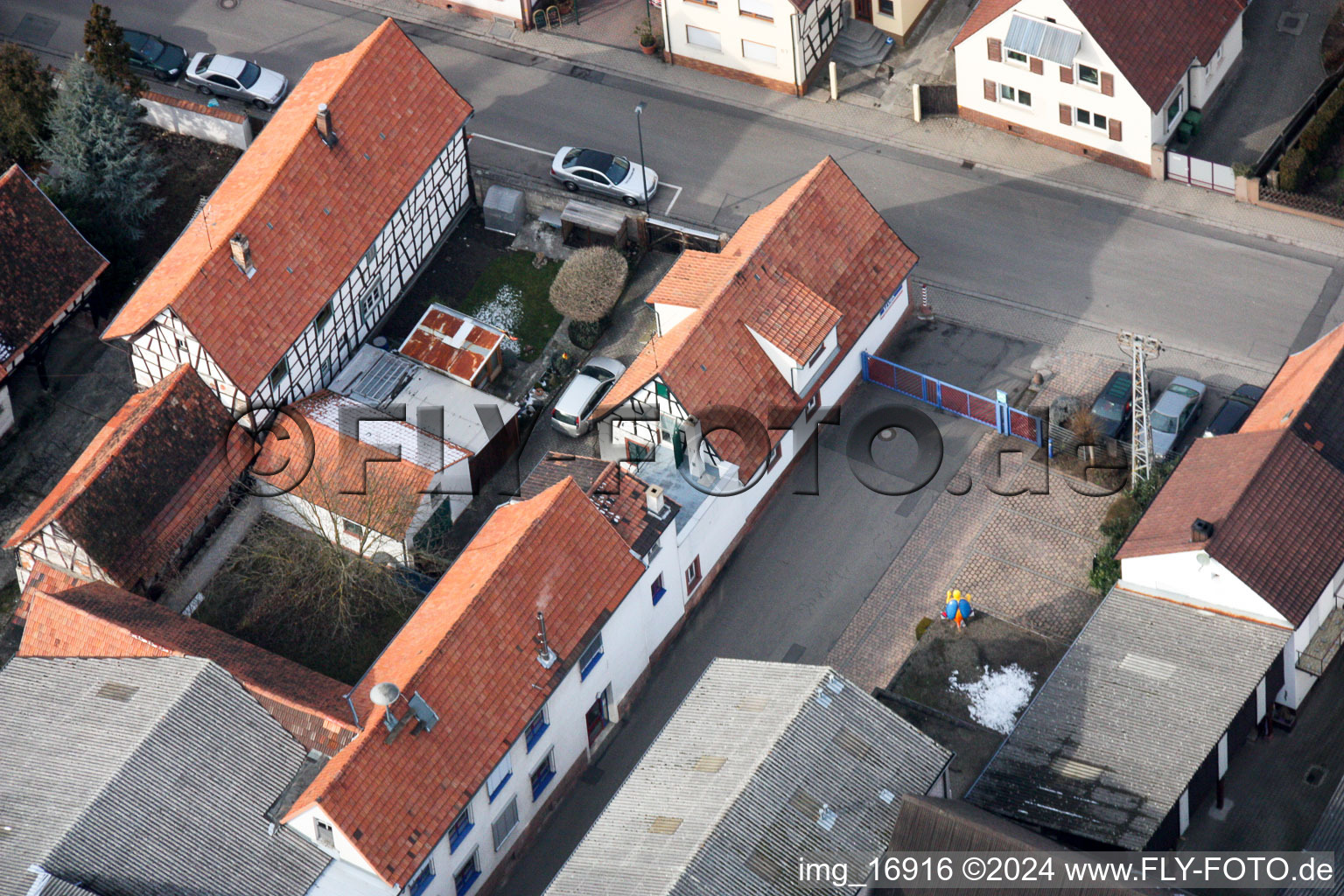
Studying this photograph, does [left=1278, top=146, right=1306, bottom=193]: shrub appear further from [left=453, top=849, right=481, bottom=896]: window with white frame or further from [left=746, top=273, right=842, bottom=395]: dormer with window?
[left=453, top=849, right=481, bottom=896]: window with white frame

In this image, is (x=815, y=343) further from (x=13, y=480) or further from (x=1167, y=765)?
(x=13, y=480)

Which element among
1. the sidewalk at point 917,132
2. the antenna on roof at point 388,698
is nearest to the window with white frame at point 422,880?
the antenna on roof at point 388,698

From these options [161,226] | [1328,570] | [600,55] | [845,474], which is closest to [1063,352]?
[845,474]

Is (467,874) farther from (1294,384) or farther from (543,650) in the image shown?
(1294,384)

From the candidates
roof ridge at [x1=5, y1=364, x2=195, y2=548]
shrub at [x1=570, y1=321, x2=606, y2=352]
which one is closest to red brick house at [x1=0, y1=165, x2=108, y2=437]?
roof ridge at [x1=5, y1=364, x2=195, y2=548]

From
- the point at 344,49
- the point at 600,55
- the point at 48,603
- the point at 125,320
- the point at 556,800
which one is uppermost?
the point at 600,55
